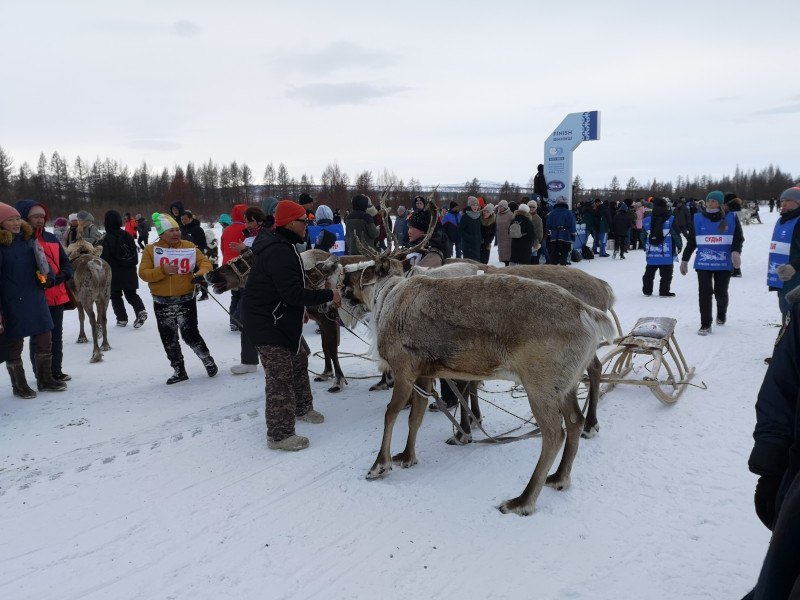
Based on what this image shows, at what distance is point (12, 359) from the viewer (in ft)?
19.6

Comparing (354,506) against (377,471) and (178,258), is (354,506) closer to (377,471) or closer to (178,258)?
(377,471)

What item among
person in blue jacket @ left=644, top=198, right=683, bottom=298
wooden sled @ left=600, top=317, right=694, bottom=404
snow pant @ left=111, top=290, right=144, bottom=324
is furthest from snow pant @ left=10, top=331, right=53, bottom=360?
person in blue jacket @ left=644, top=198, right=683, bottom=298

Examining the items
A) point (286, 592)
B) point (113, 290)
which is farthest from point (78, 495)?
point (113, 290)

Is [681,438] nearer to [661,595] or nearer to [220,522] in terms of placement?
[661,595]

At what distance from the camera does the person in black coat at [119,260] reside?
30.7 feet

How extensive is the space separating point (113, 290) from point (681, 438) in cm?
933

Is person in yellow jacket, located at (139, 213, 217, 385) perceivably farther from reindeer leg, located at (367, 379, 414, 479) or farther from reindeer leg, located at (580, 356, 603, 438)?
reindeer leg, located at (580, 356, 603, 438)

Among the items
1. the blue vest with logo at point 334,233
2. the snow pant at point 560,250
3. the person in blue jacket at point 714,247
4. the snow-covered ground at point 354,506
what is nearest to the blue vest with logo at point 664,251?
the person in blue jacket at point 714,247

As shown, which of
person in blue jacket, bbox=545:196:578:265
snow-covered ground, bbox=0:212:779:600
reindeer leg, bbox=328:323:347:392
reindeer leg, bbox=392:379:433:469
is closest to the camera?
snow-covered ground, bbox=0:212:779:600

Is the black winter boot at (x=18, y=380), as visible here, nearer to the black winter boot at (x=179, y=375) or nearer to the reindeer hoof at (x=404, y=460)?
the black winter boot at (x=179, y=375)

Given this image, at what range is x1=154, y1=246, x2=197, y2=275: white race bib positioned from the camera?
6324 mm

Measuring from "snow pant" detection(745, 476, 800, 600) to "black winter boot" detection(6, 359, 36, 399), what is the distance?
7002mm

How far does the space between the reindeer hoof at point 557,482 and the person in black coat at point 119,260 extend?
8312mm

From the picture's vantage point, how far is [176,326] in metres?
6.55
